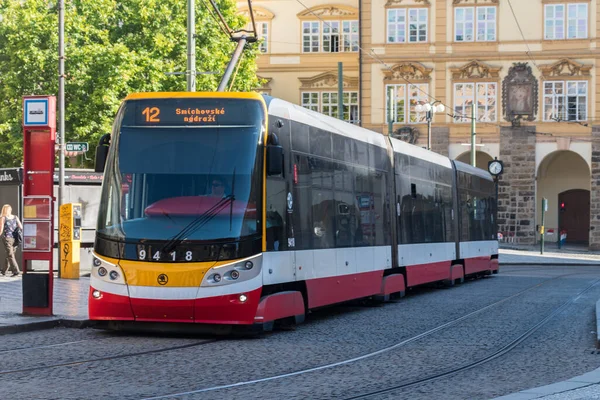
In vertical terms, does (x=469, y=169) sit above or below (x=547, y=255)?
above

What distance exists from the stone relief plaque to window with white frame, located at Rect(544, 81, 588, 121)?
63cm

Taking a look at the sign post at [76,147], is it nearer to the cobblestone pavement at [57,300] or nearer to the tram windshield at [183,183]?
the cobblestone pavement at [57,300]

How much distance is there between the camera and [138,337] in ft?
45.1

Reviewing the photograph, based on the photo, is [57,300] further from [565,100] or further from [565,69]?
[565,69]

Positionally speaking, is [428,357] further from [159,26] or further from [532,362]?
[159,26]

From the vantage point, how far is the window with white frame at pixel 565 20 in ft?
178

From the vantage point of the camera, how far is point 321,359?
462 inches

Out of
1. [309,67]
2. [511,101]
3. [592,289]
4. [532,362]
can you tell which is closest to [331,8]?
[309,67]

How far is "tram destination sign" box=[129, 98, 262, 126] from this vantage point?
45.8 feet

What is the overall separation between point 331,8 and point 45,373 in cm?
4942

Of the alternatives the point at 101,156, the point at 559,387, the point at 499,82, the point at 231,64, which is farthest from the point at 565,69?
the point at 559,387

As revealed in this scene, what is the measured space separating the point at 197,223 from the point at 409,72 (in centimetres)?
4303

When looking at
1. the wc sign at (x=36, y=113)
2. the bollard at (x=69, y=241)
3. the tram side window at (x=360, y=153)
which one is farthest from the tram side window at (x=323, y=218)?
the bollard at (x=69, y=241)

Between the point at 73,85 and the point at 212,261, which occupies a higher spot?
the point at 73,85
